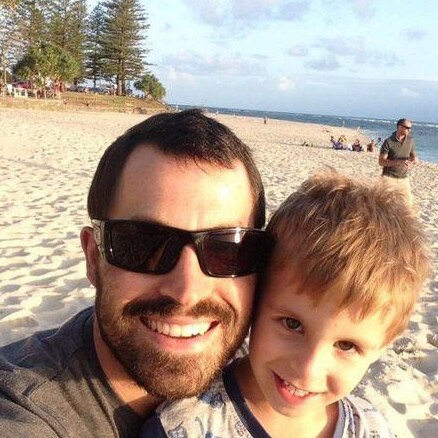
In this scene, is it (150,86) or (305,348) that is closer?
(305,348)

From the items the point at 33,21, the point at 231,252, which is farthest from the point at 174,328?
the point at 33,21

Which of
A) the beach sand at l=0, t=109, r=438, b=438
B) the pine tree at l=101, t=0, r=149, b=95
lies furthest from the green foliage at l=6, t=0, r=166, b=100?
the beach sand at l=0, t=109, r=438, b=438

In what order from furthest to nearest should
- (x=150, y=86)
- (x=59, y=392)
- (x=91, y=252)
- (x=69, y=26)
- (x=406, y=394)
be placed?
(x=150, y=86), (x=69, y=26), (x=406, y=394), (x=91, y=252), (x=59, y=392)

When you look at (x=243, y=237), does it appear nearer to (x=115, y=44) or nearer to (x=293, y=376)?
(x=293, y=376)

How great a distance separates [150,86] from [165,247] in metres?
70.9

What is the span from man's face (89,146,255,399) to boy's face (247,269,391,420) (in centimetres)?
10

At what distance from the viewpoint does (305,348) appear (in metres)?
1.47

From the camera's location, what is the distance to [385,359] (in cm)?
347

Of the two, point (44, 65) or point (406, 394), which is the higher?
point (44, 65)

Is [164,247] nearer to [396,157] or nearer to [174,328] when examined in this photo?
[174,328]

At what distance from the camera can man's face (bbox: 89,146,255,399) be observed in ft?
4.55

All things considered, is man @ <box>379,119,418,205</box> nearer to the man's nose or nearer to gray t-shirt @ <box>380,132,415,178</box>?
gray t-shirt @ <box>380,132,415,178</box>

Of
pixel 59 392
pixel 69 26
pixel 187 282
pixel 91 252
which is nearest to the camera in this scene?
pixel 59 392

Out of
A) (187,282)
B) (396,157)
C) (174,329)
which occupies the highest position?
(187,282)
